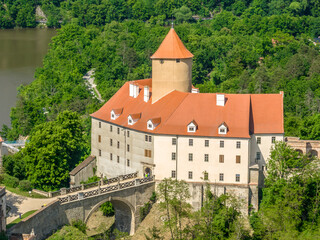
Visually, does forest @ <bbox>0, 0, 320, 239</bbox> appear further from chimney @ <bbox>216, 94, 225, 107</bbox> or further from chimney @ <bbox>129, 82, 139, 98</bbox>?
chimney @ <bbox>129, 82, 139, 98</bbox>

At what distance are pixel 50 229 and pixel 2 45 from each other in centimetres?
10846

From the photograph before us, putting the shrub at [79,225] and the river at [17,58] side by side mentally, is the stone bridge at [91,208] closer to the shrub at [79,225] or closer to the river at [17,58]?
the shrub at [79,225]

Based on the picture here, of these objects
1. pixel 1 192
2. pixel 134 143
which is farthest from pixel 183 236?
pixel 1 192

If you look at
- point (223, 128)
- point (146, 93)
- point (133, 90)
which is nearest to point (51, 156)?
point (133, 90)

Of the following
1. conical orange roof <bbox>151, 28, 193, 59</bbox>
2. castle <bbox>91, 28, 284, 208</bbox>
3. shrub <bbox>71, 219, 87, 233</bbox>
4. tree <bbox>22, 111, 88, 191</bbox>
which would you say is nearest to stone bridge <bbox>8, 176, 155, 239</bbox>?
shrub <bbox>71, 219, 87, 233</bbox>

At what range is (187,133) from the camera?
73.4 metres

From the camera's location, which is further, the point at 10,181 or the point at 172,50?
the point at 172,50

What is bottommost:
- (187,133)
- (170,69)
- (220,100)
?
(187,133)

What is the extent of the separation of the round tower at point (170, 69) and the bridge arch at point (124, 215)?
1074 centimetres

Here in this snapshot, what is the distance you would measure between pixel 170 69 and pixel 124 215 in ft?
49.2

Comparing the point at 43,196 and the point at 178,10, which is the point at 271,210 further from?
the point at 178,10

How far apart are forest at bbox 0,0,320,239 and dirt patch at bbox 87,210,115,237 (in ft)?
15.6

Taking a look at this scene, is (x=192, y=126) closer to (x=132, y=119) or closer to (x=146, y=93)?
(x=132, y=119)

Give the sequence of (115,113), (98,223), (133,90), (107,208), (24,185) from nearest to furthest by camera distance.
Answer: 1. (24,185)
2. (98,223)
3. (107,208)
4. (115,113)
5. (133,90)
